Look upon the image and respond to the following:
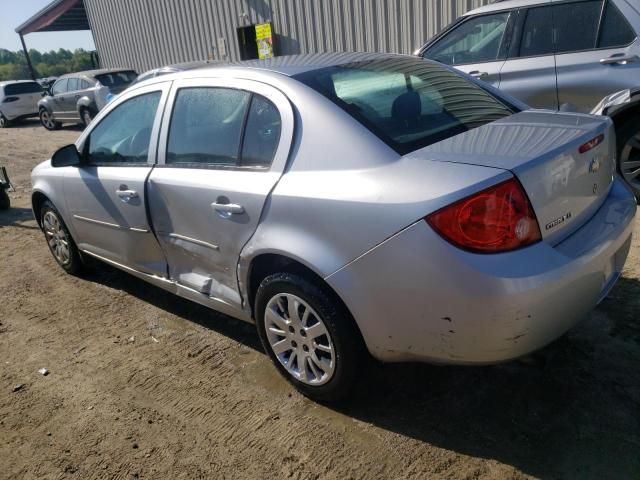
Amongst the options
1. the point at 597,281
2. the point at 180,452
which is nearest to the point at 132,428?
the point at 180,452

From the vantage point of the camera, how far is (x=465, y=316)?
81.0 inches

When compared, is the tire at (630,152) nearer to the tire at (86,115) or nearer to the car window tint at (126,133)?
the car window tint at (126,133)

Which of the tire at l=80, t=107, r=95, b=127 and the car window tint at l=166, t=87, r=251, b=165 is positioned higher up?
the car window tint at l=166, t=87, r=251, b=165

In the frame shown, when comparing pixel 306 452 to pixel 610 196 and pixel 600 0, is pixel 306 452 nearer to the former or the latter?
pixel 610 196

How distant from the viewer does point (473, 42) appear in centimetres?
561

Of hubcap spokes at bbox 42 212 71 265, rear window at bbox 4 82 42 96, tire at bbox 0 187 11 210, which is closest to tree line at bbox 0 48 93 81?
A: rear window at bbox 4 82 42 96

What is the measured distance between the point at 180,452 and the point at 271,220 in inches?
45.1

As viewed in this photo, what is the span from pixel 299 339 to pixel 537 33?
13.1 feet

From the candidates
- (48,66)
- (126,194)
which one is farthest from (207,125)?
(48,66)

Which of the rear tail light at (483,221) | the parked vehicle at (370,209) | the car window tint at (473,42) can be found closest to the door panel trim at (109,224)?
the parked vehicle at (370,209)

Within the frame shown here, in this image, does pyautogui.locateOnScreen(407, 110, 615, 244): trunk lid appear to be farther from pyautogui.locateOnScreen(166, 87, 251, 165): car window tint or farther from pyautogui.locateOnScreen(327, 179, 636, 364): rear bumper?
pyautogui.locateOnScreen(166, 87, 251, 165): car window tint

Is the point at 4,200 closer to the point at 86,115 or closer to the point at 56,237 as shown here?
the point at 56,237

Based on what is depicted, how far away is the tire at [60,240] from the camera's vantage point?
14.9 feet

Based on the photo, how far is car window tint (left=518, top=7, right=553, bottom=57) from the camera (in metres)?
5.05
